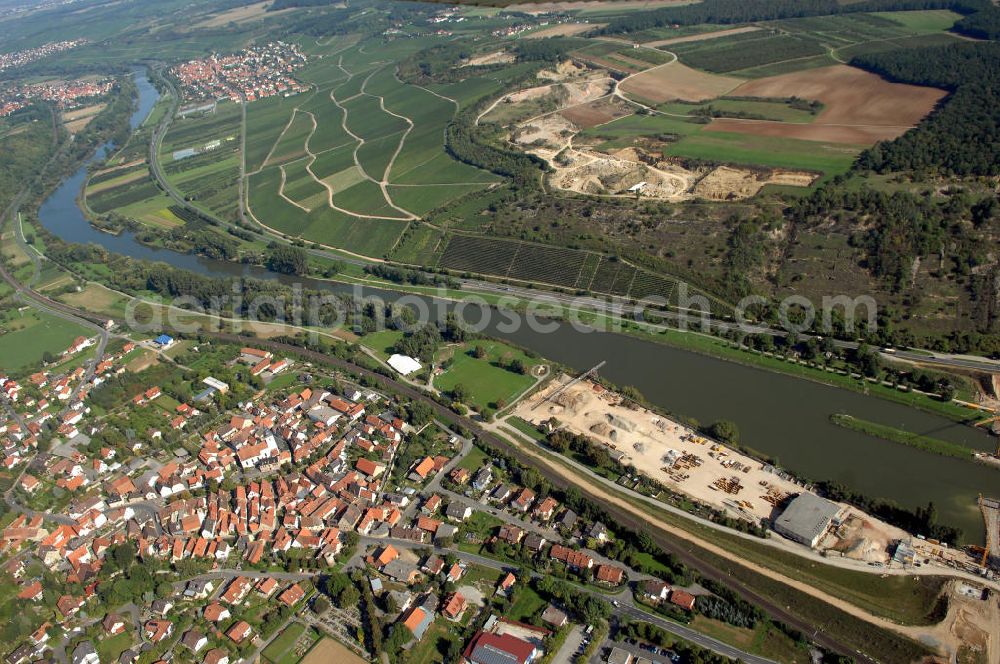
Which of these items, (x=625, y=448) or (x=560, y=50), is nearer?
(x=625, y=448)

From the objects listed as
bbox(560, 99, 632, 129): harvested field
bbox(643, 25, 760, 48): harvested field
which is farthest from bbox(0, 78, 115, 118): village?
bbox(643, 25, 760, 48): harvested field

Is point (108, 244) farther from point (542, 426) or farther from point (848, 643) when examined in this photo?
point (848, 643)

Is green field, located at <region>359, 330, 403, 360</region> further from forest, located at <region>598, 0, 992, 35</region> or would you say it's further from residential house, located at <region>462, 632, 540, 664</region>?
forest, located at <region>598, 0, 992, 35</region>

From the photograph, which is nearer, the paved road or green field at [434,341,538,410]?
the paved road

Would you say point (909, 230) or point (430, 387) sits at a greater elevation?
point (909, 230)

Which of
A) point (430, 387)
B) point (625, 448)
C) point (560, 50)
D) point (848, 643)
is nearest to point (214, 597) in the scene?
point (430, 387)

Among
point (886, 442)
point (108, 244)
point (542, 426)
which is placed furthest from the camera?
point (108, 244)

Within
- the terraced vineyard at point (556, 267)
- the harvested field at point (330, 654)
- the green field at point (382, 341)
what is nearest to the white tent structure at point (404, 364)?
the green field at point (382, 341)
